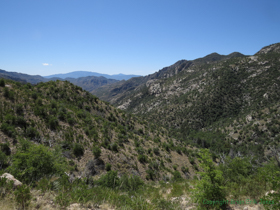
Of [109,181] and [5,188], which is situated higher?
[5,188]

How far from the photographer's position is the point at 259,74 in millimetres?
82812

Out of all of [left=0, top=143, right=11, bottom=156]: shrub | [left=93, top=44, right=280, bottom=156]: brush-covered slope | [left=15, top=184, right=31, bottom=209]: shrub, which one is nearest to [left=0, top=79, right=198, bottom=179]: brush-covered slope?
[left=0, top=143, right=11, bottom=156]: shrub

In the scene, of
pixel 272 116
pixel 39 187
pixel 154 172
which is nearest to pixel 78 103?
pixel 154 172

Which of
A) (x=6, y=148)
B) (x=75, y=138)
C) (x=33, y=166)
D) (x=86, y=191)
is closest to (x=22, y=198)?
(x=86, y=191)

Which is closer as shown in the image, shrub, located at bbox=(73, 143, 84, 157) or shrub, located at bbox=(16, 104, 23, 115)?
shrub, located at bbox=(73, 143, 84, 157)

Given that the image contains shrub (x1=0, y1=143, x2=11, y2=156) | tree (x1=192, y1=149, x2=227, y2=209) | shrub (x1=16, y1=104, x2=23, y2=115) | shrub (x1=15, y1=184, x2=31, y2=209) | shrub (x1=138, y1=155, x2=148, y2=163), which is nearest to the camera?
shrub (x1=15, y1=184, x2=31, y2=209)

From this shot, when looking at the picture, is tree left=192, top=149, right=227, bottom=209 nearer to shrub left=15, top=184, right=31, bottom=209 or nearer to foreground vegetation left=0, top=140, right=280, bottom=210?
foreground vegetation left=0, top=140, right=280, bottom=210

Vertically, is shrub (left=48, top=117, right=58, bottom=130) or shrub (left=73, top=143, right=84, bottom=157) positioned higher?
shrub (left=48, top=117, right=58, bottom=130)

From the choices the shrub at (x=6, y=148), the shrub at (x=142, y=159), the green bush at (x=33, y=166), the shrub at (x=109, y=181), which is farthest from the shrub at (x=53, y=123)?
the shrub at (x=142, y=159)

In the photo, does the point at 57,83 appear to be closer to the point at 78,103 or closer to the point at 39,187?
the point at 78,103

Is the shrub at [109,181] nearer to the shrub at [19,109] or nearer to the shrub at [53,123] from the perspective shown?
the shrub at [53,123]

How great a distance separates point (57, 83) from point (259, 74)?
110561 mm

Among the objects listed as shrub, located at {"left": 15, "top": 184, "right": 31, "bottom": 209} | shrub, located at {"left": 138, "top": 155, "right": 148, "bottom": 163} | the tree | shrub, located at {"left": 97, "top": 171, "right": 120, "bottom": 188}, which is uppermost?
shrub, located at {"left": 15, "top": 184, "right": 31, "bottom": 209}

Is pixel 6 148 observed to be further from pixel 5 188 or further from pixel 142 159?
pixel 142 159
